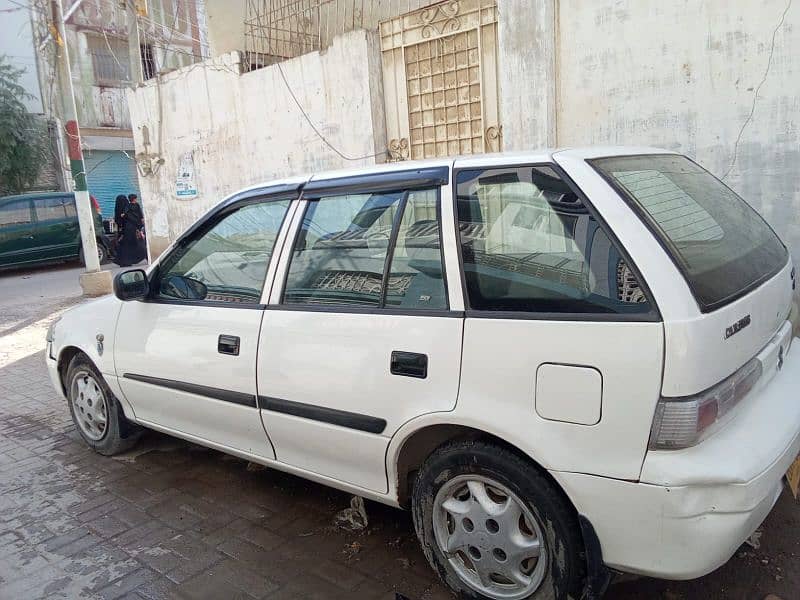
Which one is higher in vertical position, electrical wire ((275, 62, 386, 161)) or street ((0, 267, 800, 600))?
electrical wire ((275, 62, 386, 161))

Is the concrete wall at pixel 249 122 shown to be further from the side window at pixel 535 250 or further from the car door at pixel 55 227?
the side window at pixel 535 250

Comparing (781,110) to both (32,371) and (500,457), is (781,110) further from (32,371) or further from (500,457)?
(32,371)

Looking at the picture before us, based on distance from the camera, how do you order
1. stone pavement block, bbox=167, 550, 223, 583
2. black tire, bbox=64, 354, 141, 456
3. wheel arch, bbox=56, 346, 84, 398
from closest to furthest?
1. stone pavement block, bbox=167, 550, 223, 583
2. black tire, bbox=64, 354, 141, 456
3. wheel arch, bbox=56, 346, 84, 398

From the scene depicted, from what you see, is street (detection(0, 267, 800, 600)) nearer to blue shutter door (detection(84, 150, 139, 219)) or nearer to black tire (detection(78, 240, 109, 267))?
black tire (detection(78, 240, 109, 267))

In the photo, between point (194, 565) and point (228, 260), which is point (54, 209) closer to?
point (228, 260)

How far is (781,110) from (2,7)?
2288cm

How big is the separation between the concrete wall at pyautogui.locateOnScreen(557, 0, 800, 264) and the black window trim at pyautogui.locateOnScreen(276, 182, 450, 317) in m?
3.79

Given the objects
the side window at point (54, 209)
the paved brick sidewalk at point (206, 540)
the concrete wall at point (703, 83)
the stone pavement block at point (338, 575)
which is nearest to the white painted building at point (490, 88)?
the concrete wall at point (703, 83)

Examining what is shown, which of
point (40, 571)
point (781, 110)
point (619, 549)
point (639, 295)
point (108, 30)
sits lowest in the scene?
point (40, 571)

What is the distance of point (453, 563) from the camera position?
250 cm

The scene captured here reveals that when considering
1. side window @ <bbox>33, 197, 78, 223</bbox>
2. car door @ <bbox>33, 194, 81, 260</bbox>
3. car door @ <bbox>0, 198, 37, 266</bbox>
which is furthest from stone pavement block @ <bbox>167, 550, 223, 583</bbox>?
side window @ <bbox>33, 197, 78, 223</bbox>

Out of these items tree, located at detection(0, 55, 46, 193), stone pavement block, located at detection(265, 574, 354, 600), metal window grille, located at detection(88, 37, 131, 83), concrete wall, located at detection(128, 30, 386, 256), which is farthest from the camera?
metal window grille, located at detection(88, 37, 131, 83)

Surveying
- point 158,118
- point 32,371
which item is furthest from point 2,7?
point 32,371

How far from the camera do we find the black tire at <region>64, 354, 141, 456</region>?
399 centimetres
